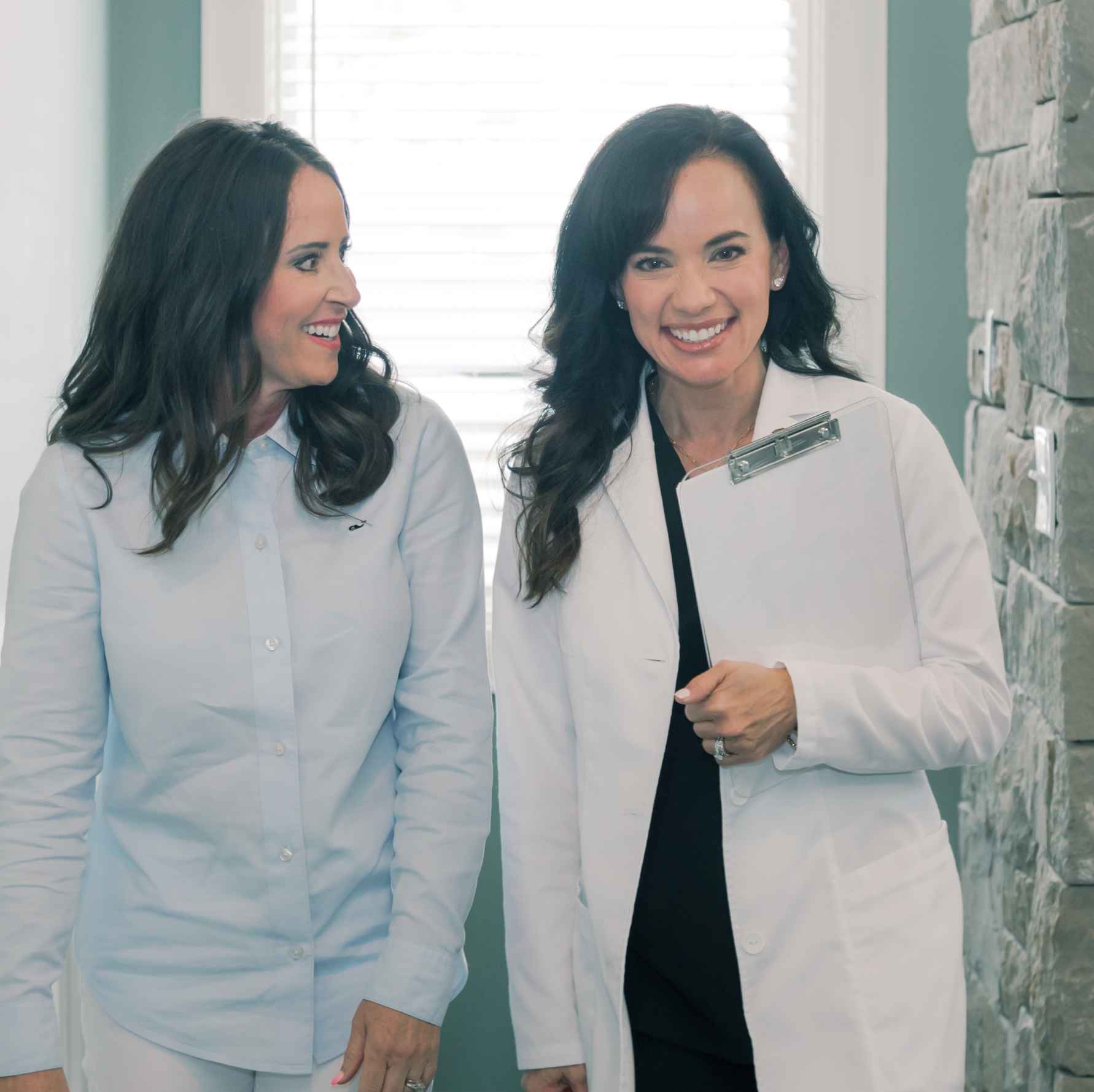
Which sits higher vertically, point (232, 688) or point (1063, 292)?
point (1063, 292)

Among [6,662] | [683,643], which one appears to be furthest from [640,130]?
[6,662]

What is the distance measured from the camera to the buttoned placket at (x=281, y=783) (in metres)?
1.44

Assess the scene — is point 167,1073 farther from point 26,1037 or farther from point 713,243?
point 713,243

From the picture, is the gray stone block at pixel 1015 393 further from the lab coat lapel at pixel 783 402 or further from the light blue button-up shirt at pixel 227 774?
the light blue button-up shirt at pixel 227 774

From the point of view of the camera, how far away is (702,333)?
151 centimetres

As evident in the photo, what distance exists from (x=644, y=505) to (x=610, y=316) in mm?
257

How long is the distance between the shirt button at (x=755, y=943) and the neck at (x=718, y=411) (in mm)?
533

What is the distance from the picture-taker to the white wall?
2.20 meters

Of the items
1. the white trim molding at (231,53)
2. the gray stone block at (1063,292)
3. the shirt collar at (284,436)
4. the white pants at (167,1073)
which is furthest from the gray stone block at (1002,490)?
the white trim molding at (231,53)

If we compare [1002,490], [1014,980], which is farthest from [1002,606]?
[1014,980]

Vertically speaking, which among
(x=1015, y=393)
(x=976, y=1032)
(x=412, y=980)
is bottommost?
(x=976, y=1032)

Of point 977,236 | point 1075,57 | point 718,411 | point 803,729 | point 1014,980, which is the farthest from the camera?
point 977,236

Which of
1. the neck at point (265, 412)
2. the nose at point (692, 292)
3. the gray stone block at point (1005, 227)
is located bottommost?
the neck at point (265, 412)

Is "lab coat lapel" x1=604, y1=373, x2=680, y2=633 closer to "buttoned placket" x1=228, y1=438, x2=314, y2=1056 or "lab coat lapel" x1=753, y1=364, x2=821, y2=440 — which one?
"lab coat lapel" x1=753, y1=364, x2=821, y2=440
